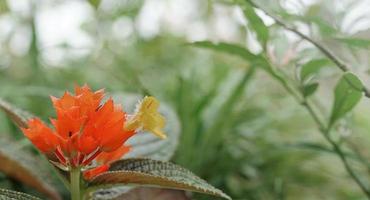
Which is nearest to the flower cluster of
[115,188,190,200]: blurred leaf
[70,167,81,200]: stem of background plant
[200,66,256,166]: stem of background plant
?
[70,167,81,200]: stem of background plant

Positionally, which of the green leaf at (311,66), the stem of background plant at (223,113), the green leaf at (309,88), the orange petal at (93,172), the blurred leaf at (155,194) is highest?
the stem of background plant at (223,113)

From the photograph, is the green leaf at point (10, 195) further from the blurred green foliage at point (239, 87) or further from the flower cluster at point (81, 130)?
the blurred green foliage at point (239, 87)

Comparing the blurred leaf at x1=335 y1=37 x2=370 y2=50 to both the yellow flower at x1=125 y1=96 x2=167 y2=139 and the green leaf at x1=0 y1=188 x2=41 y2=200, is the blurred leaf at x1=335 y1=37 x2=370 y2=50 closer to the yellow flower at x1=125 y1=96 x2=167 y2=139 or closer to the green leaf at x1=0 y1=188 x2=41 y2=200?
the yellow flower at x1=125 y1=96 x2=167 y2=139

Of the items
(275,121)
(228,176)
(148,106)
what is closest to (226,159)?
(228,176)

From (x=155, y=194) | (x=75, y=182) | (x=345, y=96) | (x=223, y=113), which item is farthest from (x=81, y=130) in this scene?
(x=223, y=113)

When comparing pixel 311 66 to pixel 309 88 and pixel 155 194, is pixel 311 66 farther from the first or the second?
pixel 155 194

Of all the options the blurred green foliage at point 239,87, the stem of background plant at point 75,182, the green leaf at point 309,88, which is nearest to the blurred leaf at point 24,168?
the blurred green foliage at point 239,87
